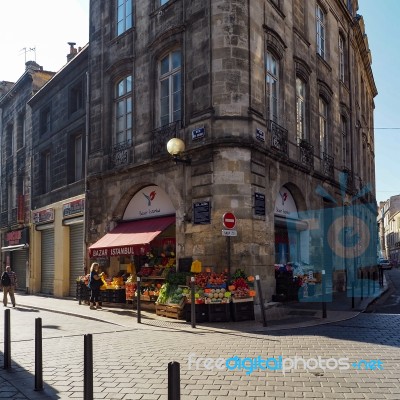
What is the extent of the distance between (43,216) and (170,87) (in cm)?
1035

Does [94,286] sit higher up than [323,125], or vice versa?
[323,125]

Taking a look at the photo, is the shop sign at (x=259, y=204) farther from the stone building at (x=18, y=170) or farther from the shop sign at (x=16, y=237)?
the shop sign at (x=16, y=237)

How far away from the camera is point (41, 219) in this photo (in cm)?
2180

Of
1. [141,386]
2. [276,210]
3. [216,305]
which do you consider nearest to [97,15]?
[276,210]

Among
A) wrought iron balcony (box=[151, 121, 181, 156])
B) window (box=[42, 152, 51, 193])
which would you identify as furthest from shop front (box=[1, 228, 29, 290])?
wrought iron balcony (box=[151, 121, 181, 156])

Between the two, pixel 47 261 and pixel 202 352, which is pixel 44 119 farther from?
pixel 202 352

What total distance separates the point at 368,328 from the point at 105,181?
33.8 ft

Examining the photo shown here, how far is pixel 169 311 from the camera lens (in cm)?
1159

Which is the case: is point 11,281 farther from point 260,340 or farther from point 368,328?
point 368,328

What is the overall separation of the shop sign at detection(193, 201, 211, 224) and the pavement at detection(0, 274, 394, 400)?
2.70 metres

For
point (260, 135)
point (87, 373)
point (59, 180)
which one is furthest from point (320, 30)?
point (87, 373)

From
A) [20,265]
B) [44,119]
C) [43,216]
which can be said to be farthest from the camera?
[20,265]

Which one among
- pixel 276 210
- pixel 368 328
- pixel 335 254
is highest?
pixel 276 210

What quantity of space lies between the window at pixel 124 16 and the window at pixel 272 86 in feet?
16.9
